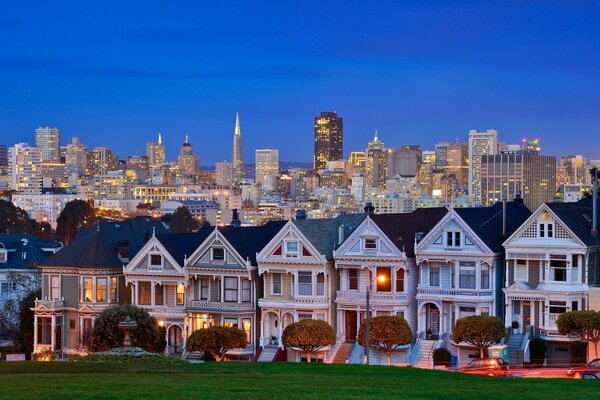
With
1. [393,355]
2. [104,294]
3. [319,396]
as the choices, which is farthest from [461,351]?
[319,396]

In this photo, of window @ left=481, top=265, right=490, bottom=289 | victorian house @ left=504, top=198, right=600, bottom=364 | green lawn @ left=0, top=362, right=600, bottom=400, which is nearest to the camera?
green lawn @ left=0, top=362, right=600, bottom=400

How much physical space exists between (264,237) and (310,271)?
15.0 ft

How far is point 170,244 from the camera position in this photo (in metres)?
61.1

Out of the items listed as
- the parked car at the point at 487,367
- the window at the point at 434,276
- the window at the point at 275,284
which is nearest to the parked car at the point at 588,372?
the parked car at the point at 487,367

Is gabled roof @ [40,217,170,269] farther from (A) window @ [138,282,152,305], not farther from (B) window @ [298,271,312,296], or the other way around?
(B) window @ [298,271,312,296]

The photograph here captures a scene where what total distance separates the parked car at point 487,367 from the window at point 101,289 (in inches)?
830

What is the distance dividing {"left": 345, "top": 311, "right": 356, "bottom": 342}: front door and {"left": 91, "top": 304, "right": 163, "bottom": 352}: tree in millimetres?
8769

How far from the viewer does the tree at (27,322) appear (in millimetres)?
64375

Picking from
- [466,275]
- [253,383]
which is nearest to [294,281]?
[466,275]

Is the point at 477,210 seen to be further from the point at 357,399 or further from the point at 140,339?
the point at 357,399

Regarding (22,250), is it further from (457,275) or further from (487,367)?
(487,367)

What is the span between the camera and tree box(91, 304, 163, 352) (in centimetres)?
5756

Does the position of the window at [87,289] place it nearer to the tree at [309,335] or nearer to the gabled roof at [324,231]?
the gabled roof at [324,231]

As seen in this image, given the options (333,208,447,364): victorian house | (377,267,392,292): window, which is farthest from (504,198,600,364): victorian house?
(377,267,392,292): window
